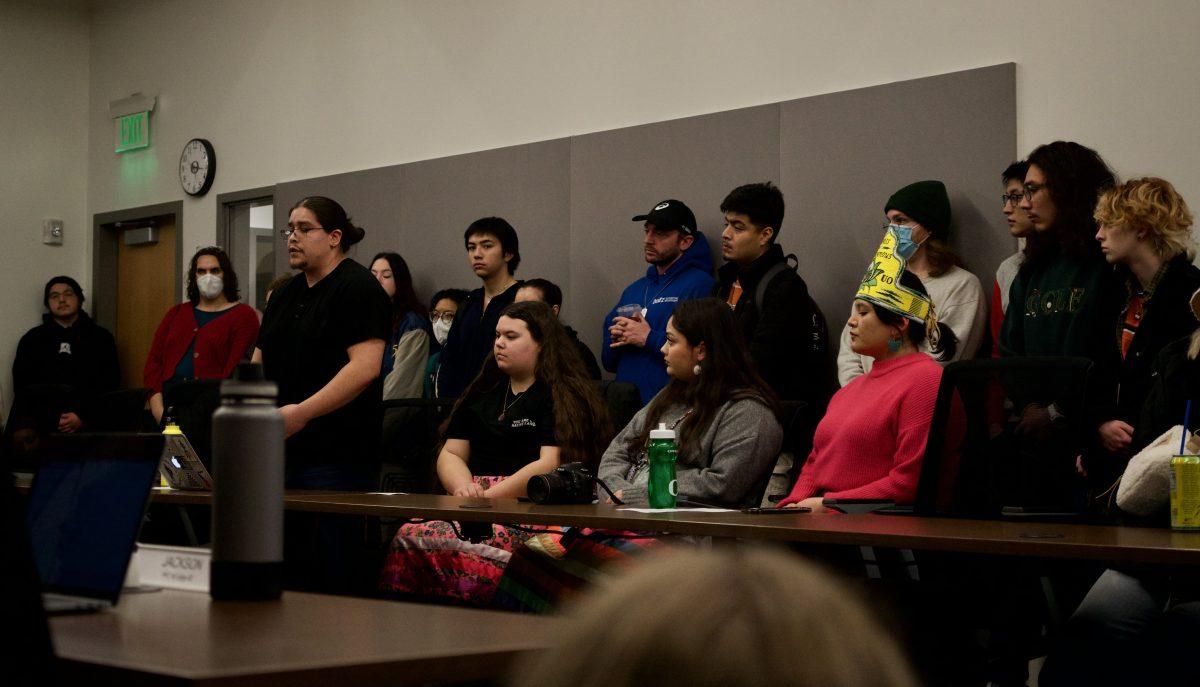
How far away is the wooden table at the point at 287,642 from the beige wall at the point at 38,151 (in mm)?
7974

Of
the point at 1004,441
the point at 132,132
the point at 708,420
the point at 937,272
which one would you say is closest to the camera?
A: the point at 1004,441

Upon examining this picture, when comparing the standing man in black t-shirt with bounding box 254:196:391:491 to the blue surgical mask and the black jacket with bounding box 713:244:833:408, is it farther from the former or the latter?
the black jacket with bounding box 713:244:833:408

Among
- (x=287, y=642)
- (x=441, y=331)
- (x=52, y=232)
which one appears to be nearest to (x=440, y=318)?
(x=441, y=331)

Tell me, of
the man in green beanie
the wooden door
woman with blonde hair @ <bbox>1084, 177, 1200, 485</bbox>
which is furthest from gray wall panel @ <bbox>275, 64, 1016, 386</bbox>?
the wooden door

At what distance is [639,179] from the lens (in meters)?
5.71

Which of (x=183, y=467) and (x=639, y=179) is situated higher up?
(x=639, y=179)

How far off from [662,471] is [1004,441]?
773 mm

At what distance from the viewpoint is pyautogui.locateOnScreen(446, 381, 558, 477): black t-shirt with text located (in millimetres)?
3992

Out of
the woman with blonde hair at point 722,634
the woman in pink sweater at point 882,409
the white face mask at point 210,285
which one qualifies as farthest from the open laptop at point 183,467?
the white face mask at point 210,285

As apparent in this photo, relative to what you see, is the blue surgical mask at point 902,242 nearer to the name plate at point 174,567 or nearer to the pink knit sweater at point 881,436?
the pink knit sweater at point 881,436

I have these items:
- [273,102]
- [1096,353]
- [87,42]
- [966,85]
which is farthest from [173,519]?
[87,42]

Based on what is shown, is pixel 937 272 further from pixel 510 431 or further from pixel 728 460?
pixel 510 431

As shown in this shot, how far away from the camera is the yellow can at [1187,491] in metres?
2.28

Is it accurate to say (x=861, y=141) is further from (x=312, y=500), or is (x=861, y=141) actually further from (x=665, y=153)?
(x=312, y=500)
